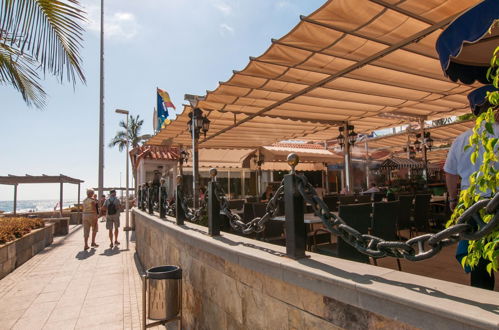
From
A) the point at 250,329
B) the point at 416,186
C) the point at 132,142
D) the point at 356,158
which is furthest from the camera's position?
the point at 132,142

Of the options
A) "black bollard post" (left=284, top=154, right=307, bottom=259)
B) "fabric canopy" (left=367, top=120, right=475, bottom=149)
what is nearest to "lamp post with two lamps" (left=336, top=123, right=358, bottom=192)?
"fabric canopy" (left=367, top=120, right=475, bottom=149)

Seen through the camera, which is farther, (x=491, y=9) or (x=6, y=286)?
(x=6, y=286)

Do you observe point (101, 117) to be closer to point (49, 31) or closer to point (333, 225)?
point (49, 31)

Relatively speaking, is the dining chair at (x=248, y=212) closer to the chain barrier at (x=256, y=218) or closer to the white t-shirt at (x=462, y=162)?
the chain barrier at (x=256, y=218)

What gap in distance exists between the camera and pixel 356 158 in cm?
1769

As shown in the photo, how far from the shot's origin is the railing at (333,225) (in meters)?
1.31

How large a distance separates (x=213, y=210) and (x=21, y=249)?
765 centimetres

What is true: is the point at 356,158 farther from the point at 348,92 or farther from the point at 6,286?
the point at 6,286

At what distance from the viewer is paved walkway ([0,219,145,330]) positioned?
4.72 metres

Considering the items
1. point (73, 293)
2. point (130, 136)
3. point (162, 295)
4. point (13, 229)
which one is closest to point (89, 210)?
point (13, 229)

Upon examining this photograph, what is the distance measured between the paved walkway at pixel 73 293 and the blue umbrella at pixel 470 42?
4.95 metres

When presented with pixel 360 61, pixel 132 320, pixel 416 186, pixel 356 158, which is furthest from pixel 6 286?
pixel 356 158

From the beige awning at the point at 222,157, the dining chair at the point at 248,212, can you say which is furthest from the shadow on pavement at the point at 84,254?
the beige awning at the point at 222,157

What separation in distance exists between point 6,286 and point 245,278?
21.4 ft
